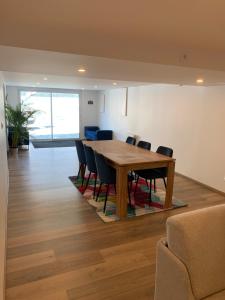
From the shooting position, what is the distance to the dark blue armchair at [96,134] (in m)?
8.74

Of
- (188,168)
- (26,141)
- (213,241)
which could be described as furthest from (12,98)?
(213,241)

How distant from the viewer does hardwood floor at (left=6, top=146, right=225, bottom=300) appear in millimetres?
2016

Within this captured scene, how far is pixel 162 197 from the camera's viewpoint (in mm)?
4090

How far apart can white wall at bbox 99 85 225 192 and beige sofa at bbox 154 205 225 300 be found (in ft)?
10.1

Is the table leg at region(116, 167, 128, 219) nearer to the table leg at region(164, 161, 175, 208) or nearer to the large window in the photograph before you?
the table leg at region(164, 161, 175, 208)

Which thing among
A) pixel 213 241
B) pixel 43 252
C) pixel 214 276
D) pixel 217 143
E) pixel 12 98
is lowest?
pixel 43 252

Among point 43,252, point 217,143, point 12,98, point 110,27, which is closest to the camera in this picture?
point 110,27

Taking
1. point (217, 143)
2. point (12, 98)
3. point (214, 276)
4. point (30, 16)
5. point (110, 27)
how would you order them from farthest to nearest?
1. point (12, 98)
2. point (217, 143)
3. point (110, 27)
4. point (30, 16)
5. point (214, 276)

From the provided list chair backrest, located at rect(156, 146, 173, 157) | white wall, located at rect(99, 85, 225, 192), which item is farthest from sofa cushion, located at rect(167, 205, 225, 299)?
white wall, located at rect(99, 85, 225, 192)

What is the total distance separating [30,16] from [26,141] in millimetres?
6827

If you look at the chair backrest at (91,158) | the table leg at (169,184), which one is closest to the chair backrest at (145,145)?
the table leg at (169,184)

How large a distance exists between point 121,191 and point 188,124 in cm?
263

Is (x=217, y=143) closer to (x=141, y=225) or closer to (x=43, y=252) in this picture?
(x=141, y=225)

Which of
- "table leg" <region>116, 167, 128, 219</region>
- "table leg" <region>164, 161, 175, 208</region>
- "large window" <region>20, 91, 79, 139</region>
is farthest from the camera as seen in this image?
"large window" <region>20, 91, 79, 139</region>
